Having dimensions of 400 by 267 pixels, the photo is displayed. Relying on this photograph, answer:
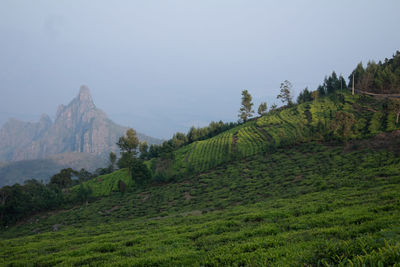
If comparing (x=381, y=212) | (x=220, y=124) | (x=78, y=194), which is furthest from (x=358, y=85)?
(x=78, y=194)

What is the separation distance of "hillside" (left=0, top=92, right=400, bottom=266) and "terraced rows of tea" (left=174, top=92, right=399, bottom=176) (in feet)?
1.85

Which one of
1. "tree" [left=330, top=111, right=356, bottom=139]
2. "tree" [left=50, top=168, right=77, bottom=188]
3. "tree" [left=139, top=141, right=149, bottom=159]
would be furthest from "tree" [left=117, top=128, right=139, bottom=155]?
"tree" [left=330, top=111, right=356, bottom=139]

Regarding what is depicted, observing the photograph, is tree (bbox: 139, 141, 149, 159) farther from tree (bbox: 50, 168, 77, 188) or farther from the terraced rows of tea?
the terraced rows of tea

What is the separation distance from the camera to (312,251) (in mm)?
6215

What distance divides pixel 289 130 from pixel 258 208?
241 ft

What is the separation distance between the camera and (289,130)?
8506 cm

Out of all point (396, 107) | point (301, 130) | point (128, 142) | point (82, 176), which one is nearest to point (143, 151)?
point (128, 142)

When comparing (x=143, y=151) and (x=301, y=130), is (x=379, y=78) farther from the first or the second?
(x=143, y=151)

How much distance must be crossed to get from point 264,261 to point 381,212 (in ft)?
25.1

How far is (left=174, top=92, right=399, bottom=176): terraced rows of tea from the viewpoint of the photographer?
2687 inches

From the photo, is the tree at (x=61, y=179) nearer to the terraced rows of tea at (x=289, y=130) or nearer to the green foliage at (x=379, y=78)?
the terraced rows of tea at (x=289, y=130)

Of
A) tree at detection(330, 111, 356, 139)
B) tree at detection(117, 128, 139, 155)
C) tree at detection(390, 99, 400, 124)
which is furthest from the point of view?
tree at detection(117, 128, 139, 155)

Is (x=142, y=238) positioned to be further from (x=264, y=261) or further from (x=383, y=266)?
(x=383, y=266)

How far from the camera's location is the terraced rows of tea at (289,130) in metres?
68.2
